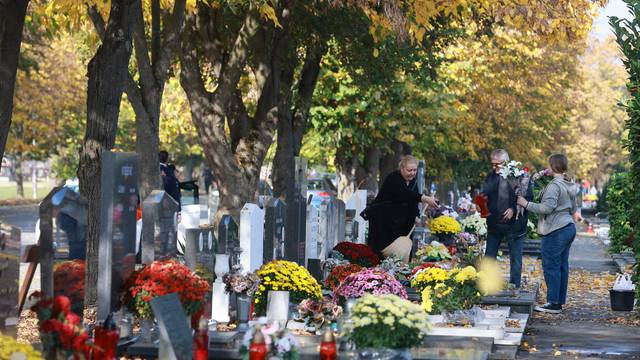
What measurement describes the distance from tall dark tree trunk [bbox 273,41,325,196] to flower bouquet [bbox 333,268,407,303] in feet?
35.8

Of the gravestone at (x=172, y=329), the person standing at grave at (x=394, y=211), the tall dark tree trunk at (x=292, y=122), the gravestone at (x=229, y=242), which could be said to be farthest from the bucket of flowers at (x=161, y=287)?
the tall dark tree trunk at (x=292, y=122)

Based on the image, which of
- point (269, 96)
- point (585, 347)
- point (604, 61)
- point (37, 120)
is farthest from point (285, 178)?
point (604, 61)

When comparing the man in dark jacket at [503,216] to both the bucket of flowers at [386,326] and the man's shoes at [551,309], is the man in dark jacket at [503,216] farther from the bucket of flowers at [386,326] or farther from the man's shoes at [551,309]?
the bucket of flowers at [386,326]

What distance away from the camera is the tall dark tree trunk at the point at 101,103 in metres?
15.1

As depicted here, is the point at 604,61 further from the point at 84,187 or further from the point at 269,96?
the point at 84,187

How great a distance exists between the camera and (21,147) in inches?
2130

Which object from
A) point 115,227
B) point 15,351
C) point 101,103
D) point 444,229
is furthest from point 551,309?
point 15,351

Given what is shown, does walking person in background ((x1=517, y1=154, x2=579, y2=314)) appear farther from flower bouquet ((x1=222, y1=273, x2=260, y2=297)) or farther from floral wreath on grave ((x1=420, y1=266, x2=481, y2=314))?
flower bouquet ((x1=222, y1=273, x2=260, y2=297))

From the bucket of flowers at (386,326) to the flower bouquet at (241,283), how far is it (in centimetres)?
294

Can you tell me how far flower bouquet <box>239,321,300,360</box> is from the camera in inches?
393

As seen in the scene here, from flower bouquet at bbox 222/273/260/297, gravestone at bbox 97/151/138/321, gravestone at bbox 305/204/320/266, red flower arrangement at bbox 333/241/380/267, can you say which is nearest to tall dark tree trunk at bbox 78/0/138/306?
flower bouquet at bbox 222/273/260/297

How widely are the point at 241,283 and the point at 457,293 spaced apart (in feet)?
7.08

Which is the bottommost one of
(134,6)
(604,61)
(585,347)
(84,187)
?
(585,347)

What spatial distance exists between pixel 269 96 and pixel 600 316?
32.5 ft
